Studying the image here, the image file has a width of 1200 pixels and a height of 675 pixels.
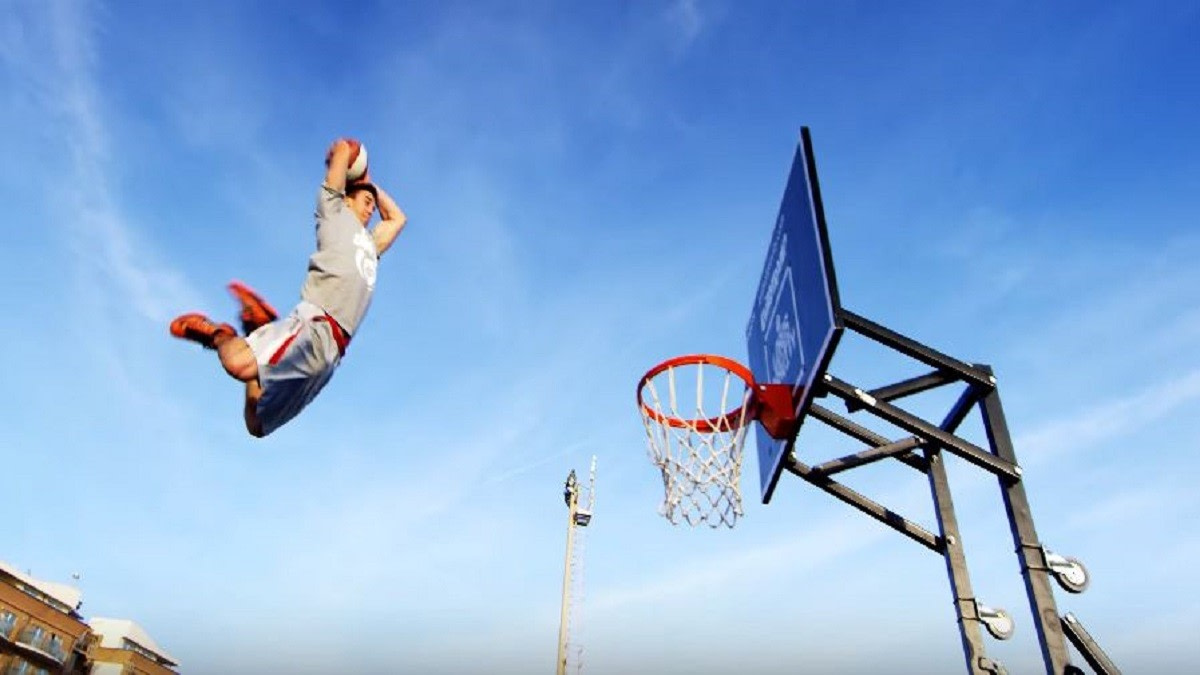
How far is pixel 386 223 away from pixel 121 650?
70007 millimetres

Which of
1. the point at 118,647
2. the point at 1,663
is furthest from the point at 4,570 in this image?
the point at 118,647

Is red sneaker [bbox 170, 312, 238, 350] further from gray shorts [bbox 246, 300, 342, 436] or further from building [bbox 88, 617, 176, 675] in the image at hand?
building [bbox 88, 617, 176, 675]

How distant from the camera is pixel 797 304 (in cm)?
780

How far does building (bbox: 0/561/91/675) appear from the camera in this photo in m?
47.0

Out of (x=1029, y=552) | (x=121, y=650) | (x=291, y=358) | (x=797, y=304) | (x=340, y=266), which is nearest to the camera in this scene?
(x=291, y=358)

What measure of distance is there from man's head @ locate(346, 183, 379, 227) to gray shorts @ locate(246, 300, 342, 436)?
837mm

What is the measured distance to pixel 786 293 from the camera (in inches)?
325

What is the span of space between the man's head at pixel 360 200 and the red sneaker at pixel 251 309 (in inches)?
33.6

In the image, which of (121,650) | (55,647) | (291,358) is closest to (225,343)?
(291,358)

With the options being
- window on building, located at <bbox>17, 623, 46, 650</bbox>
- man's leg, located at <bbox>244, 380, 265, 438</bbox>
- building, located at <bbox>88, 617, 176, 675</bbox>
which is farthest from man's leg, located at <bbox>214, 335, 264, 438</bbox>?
building, located at <bbox>88, 617, 176, 675</bbox>

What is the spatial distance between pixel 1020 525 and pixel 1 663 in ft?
191

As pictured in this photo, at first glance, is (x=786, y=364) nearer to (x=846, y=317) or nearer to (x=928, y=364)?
(x=846, y=317)

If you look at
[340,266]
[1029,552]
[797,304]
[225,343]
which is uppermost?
[797,304]

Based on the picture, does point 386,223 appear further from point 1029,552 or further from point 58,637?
point 58,637
